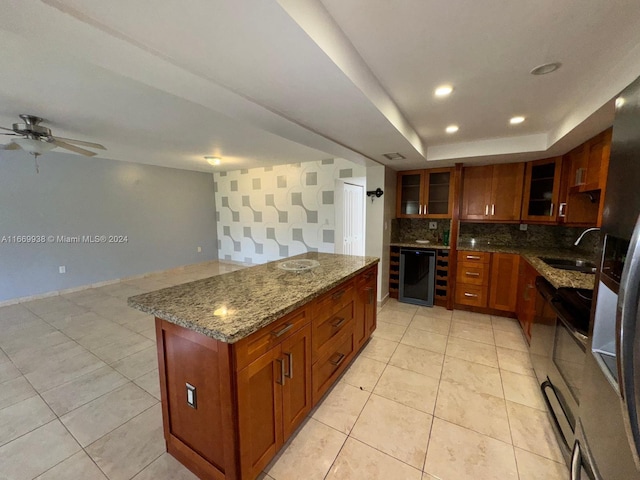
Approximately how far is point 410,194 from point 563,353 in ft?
9.12

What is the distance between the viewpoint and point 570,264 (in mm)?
2629

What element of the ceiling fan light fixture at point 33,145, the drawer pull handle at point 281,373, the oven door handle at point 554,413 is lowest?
the oven door handle at point 554,413

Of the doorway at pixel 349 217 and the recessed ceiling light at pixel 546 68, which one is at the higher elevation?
the recessed ceiling light at pixel 546 68

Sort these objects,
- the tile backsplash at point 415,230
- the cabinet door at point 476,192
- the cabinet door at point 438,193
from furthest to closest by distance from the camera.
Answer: the tile backsplash at point 415,230, the cabinet door at point 438,193, the cabinet door at point 476,192

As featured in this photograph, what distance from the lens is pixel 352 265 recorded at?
233 cm

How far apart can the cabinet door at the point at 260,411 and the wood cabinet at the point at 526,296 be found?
97.0 inches

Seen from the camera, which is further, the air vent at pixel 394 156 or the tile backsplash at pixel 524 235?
the tile backsplash at pixel 524 235

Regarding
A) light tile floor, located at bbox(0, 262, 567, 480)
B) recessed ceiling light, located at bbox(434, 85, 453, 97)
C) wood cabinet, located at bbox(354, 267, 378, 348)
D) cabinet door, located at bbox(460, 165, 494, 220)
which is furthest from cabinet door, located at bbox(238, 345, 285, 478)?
cabinet door, located at bbox(460, 165, 494, 220)

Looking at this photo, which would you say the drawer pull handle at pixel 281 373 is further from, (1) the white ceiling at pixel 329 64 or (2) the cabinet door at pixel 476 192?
(2) the cabinet door at pixel 476 192

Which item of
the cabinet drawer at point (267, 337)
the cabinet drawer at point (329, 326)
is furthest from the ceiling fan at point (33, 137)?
the cabinet drawer at point (329, 326)

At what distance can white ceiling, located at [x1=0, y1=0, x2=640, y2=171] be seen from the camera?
0.96m

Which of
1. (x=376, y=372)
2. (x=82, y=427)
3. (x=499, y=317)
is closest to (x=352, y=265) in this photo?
(x=376, y=372)

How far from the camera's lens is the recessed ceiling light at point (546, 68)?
1485 millimetres

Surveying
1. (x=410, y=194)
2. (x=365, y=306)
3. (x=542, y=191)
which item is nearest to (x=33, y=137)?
(x=365, y=306)
